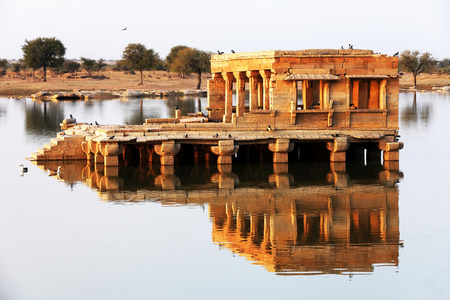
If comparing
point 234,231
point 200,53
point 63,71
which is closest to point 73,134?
point 234,231

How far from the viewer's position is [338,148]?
24.9 m

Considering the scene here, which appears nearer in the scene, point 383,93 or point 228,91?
point 383,93

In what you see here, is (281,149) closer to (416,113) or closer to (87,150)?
(87,150)

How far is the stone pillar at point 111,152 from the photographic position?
24.2m

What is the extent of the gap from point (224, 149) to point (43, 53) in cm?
7326

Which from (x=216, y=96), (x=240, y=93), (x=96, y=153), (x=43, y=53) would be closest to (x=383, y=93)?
(x=240, y=93)

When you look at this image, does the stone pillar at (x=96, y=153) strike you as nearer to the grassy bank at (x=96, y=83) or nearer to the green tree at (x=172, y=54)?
the grassy bank at (x=96, y=83)

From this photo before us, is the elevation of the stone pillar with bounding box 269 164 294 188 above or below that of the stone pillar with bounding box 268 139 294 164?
below

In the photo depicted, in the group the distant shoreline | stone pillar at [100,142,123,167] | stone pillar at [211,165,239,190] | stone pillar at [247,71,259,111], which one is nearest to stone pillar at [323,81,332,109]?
stone pillar at [247,71,259,111]

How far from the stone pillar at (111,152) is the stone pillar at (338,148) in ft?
20.5

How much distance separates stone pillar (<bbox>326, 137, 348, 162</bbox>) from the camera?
24766 millimetres

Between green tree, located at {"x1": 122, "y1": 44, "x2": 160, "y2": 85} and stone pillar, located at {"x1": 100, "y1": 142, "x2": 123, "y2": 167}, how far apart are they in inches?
2657

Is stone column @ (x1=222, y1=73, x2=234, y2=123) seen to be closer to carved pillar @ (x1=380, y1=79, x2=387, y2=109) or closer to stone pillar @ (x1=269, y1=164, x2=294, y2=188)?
stone pillar @ (x1=269, y1=164, x2=294, y2=188)

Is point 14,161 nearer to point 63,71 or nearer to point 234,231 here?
point 234,231
